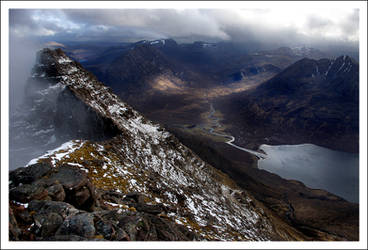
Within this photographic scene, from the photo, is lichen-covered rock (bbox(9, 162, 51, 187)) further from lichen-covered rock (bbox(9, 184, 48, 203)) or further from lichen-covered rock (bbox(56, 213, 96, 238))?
lichen-covered rock (bbox(56, 213, 96, 238))

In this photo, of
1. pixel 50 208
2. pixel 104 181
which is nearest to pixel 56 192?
pixel 50 208

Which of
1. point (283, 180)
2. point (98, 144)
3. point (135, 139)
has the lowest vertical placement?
point (283, 180)

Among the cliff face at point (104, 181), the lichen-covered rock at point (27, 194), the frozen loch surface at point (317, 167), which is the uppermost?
the lichen-covered rock at point (27, 194)

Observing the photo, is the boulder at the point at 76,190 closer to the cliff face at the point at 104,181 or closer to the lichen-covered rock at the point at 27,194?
the cliff face at the point at 104,181

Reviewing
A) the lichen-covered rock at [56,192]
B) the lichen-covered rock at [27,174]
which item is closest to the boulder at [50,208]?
the lichen-covered rock at [56,192]

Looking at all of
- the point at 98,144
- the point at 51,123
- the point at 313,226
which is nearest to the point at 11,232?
the point at 98,144

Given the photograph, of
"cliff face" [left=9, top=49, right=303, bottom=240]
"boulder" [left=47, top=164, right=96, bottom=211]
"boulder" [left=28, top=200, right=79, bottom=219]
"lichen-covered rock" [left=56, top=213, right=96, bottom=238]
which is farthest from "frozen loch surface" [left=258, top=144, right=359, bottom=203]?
"boulder" [left=28, top=200, right=79, bottom=219]

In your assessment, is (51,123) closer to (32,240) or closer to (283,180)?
(32,240)
